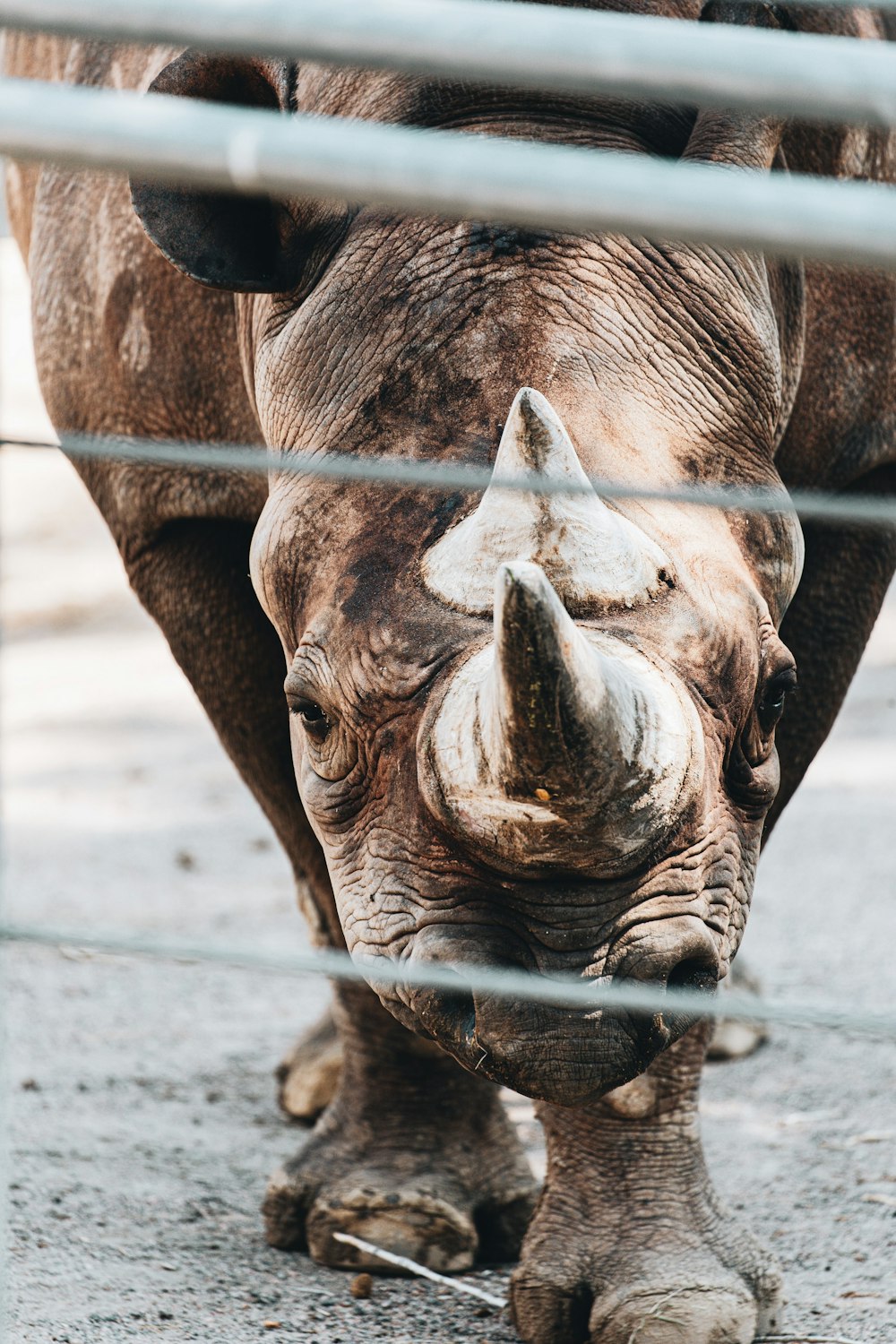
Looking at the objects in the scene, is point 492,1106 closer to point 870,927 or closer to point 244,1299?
point 244,1299

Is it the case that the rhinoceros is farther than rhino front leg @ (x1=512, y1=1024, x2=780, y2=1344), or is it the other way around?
rhino front leg @ (x1=512, y1=1024, x2=780, y2=1344)

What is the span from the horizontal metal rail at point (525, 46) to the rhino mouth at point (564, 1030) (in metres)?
1.24

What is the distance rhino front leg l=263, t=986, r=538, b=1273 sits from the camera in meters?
3.20

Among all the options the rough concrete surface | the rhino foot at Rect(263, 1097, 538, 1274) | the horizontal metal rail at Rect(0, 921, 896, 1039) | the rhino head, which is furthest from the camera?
the rhino foot at Rect(263, 1097, 538, 1274)

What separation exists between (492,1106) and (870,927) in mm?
1999

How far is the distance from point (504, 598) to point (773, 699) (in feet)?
2.68

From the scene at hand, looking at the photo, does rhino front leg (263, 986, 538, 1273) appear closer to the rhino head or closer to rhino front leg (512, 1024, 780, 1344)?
rhino front leg (512, 1024, 780, 1344)

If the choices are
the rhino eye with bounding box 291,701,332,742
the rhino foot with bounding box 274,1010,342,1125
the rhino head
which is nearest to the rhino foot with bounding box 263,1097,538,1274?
the rhino foot with bounding box 274,1010,342,1125

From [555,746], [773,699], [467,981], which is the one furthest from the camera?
[773,699]

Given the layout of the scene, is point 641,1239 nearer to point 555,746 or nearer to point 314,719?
point 314,719

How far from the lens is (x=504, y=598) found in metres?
1.78

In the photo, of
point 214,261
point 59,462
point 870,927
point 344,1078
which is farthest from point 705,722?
point 59,462

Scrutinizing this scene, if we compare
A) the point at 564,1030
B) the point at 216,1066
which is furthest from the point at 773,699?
the point at 216,1066

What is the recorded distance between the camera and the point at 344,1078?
3514 mm
